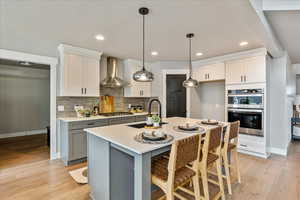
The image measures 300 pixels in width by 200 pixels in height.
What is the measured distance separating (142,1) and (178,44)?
1617mm

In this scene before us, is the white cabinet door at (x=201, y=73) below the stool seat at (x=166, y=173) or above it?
above

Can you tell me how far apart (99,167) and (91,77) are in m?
2.45

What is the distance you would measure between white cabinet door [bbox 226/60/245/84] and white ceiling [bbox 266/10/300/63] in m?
0.86

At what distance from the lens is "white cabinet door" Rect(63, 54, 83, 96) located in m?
3.27

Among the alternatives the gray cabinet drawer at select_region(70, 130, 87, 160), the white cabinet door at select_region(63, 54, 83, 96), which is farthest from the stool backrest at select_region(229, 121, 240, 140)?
the white cabinet door at select_region(63, 54, 83, 96)

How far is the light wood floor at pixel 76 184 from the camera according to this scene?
6.85 feet

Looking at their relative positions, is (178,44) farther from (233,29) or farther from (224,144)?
(224,144)

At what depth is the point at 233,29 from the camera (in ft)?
8.21

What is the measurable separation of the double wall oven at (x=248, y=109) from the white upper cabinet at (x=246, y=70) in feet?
0.81

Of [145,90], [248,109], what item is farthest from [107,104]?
[248,109]

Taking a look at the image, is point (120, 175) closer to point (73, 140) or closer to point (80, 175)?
point (80, 175)

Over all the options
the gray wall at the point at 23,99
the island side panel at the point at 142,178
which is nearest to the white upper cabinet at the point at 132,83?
the island side panel at the point at 142,178

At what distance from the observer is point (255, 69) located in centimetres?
344

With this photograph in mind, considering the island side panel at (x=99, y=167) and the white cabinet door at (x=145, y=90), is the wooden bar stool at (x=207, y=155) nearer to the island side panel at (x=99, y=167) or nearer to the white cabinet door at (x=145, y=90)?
the island side panel at (x=99, y=167)
